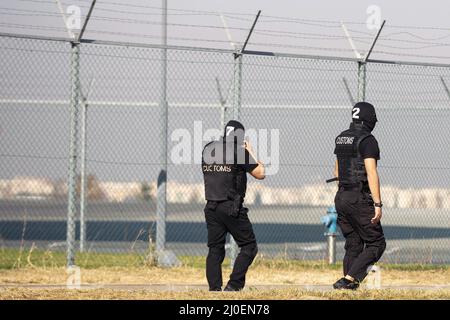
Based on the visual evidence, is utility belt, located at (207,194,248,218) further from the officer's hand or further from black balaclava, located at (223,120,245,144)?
the officer's hand

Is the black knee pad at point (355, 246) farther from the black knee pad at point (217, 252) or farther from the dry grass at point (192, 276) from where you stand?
the black knee pad at point (217, 252)

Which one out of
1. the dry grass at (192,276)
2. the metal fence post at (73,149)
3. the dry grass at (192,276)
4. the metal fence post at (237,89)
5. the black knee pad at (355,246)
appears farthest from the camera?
the metal fence post at (237,89)

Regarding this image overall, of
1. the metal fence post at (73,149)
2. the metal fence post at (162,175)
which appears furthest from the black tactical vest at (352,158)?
the metal fence post at (162,175)

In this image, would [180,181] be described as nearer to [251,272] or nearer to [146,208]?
[251,272]

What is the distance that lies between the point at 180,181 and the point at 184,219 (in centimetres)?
2783

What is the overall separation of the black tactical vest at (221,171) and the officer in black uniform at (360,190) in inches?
40.3

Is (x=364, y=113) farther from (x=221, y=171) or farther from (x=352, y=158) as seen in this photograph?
(x=221, y=171)

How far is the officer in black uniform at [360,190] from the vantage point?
459 inches

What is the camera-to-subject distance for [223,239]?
38.9ft

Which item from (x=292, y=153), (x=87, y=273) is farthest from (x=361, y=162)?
(x=292, y=153)

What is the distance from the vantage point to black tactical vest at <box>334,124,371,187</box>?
11727 millimetres

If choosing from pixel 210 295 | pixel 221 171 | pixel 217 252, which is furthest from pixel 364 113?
pixel 210 295

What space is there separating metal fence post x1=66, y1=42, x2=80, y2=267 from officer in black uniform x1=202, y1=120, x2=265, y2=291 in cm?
302
